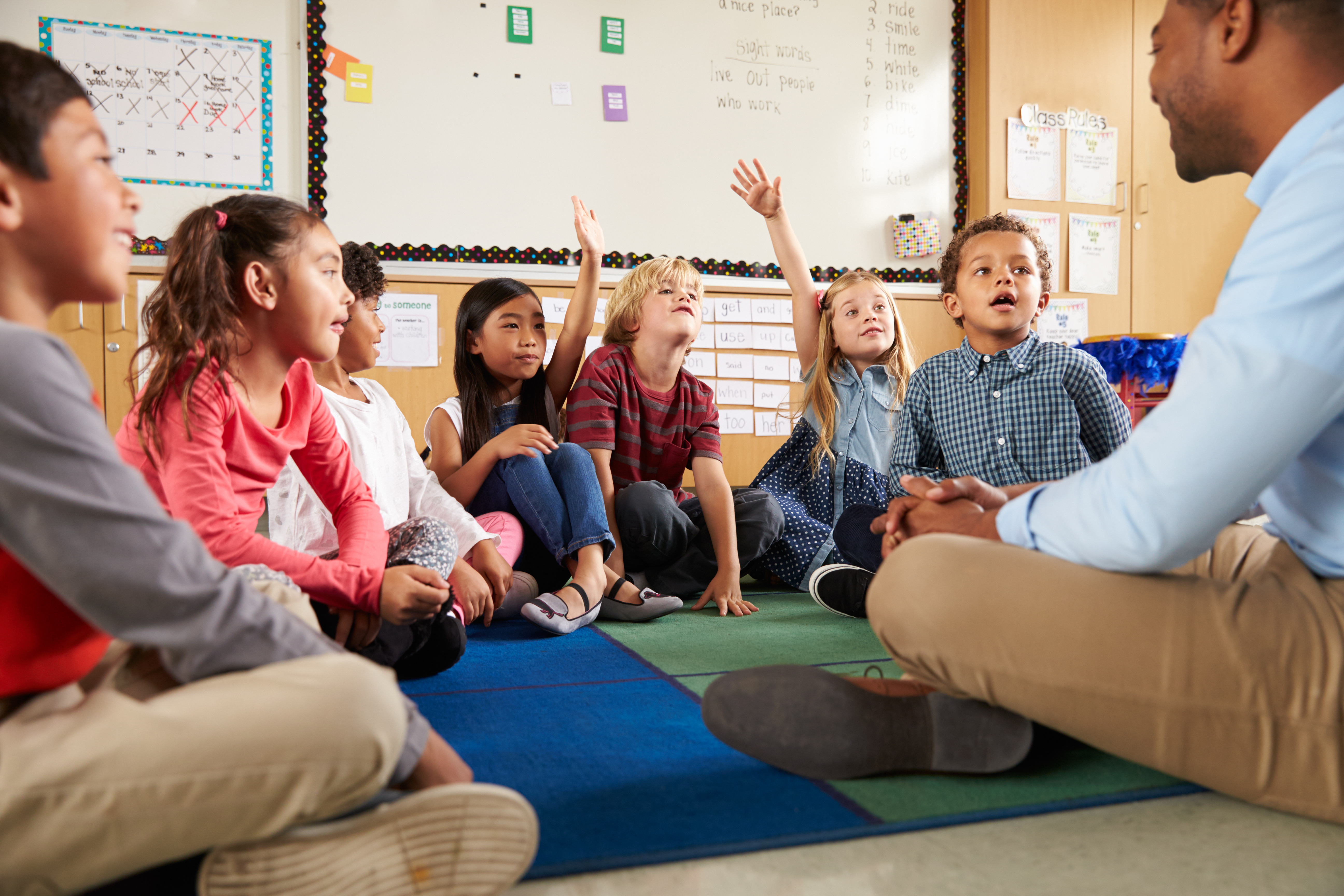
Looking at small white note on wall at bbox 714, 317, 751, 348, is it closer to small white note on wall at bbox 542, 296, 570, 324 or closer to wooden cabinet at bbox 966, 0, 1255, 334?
small white note on wall at bbox 542, 296, 570, 324

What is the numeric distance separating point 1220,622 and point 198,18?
10.6 ft

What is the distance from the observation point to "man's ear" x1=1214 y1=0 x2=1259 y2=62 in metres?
0.74

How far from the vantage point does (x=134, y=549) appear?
0.51 m

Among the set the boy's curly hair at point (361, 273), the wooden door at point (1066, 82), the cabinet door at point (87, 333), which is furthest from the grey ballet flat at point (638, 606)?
the wooden door at point (1066, 82)

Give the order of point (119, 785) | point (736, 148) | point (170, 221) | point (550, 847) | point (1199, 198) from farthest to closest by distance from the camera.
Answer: point (1199, 198), point (736, 148), point (170, 221), point (550, 847), point (119, 785)

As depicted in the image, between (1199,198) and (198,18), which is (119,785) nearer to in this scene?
(198,18)

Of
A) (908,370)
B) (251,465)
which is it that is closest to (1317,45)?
(251,465)

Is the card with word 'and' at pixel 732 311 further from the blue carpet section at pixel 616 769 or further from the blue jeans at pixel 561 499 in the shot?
the blue carpet section at pixel 616 769

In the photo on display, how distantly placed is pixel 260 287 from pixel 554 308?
2003 millimetres

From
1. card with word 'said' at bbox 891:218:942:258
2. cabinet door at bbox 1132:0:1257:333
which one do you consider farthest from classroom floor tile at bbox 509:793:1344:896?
cabinet door at bbox 1132:0:1257:333

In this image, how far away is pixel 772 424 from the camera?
11.1 feet

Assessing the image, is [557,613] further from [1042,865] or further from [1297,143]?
[1297,143]

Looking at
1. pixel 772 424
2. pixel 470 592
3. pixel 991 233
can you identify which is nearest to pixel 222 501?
pixel 470 592

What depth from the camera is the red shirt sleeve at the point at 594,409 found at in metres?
1.92
